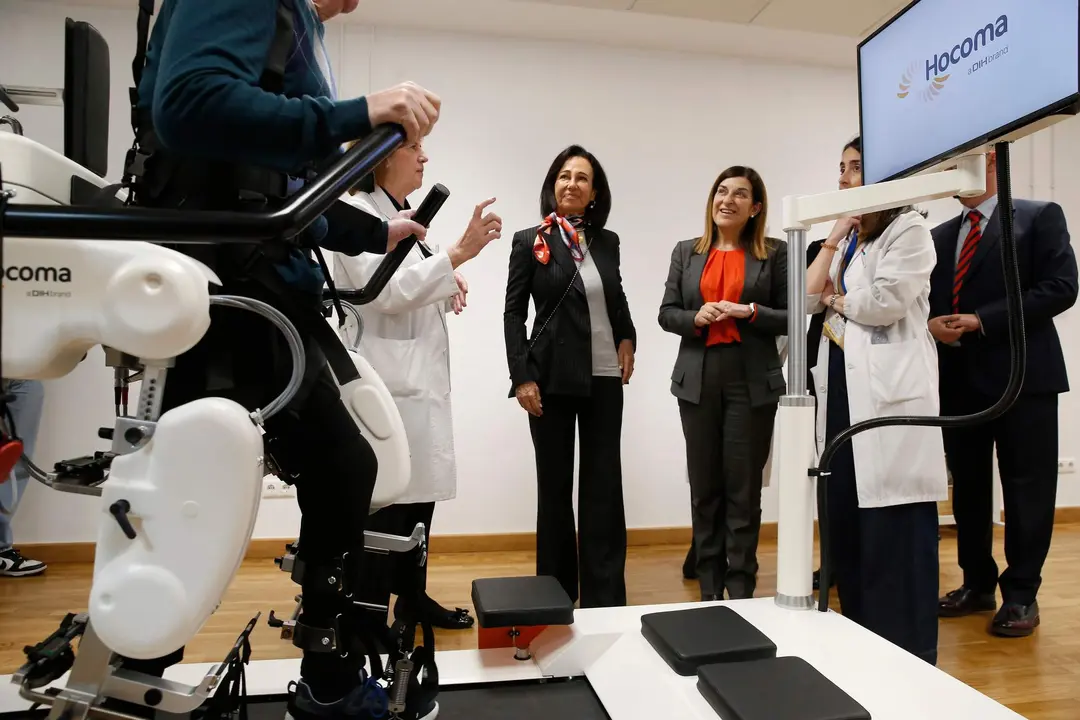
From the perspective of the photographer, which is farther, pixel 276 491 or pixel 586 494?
pixel 276 491

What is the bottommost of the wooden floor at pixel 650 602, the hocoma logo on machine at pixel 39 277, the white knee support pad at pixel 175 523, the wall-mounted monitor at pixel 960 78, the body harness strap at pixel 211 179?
the wooden floor at pixel 650 602

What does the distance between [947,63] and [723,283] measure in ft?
4.01

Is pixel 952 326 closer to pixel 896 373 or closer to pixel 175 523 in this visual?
pixel 896 373

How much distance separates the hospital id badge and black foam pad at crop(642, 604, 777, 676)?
980 millimetres

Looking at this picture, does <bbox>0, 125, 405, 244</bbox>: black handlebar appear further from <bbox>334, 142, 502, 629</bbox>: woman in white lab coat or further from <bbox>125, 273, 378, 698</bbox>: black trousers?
<bbox>334, 142, 502, 629</bbox>: woman in white lab coat

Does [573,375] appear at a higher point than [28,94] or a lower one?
lower

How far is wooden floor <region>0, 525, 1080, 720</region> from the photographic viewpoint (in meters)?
1.94

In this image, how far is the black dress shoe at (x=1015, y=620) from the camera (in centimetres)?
230

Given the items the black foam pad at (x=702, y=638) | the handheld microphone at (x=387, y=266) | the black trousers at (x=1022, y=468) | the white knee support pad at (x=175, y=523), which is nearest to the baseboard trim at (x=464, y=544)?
the black trousers at (x=1022, y=468)

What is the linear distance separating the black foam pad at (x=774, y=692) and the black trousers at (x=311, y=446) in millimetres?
577

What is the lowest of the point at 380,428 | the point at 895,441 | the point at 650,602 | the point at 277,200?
the point at 650,602

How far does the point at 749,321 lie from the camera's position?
2.48 meters

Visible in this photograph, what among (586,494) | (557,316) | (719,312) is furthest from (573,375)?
(719,312)

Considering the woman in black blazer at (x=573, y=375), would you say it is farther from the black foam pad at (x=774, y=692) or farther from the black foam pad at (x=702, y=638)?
the black foam pad at (x=774, y=692)
